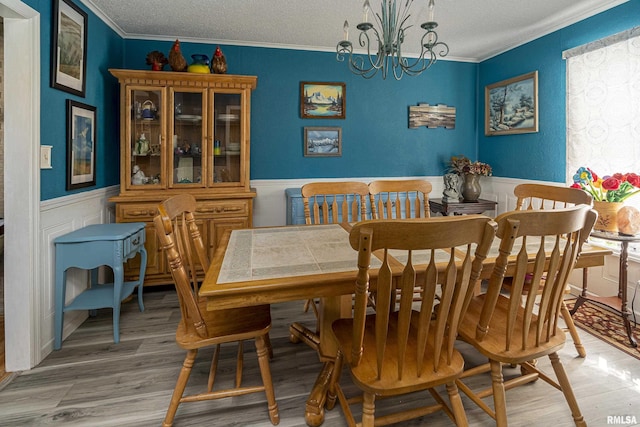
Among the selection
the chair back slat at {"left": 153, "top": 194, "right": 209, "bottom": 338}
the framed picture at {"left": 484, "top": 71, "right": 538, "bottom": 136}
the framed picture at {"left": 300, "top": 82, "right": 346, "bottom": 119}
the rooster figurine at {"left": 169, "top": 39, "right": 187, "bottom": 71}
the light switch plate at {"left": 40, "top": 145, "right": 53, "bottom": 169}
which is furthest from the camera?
the framed picture at {"left": 300, "top": 82, "right": 346, "bottom": 119}

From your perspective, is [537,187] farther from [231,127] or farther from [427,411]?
[231,127]

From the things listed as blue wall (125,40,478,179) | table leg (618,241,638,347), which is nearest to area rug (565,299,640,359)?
table leg (618,241,638,347)

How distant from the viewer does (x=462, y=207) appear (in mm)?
3547

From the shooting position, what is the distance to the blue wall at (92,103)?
2.07 meters

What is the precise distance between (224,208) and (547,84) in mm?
3144

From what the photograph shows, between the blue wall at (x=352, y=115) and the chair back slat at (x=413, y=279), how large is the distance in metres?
2.63

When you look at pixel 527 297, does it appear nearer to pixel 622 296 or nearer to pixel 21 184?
pixel 622 296

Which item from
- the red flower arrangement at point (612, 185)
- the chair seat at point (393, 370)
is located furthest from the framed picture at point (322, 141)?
the chair seat at point (393, 370)

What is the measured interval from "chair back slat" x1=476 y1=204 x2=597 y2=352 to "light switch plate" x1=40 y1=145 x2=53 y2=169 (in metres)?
2.39

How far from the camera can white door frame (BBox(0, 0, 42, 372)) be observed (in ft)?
6.11

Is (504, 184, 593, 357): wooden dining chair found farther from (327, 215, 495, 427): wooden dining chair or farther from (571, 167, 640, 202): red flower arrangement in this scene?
(327, 215, 495, 427): wooden dining chair

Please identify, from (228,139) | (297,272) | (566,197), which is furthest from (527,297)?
(228,139)

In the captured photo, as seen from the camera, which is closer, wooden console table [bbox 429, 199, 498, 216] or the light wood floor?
the light wood floor

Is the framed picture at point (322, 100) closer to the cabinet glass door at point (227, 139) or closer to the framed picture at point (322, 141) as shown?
the framed picture at point (322, 141)
